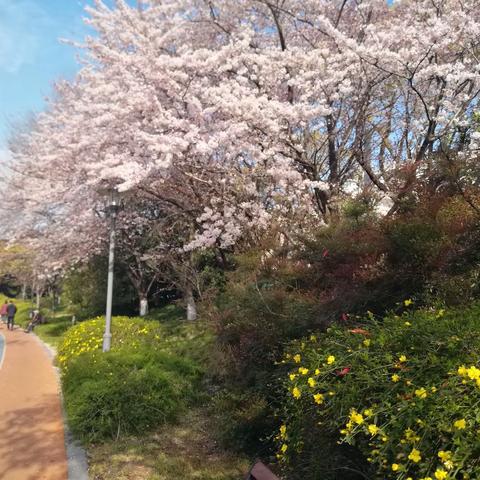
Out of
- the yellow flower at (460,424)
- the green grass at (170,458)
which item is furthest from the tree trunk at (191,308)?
the yellow flower at (460,424)

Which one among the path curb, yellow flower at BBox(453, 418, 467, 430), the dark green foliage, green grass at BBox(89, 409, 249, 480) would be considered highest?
yellow flower at BBox(453, 418, 467, 430)

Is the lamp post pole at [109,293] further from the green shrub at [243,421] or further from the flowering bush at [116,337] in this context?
the green shrub at [243,421]

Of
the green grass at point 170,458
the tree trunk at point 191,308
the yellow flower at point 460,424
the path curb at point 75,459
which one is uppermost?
the tree trunk at point 191,308

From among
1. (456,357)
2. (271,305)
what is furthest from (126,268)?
(456,357)

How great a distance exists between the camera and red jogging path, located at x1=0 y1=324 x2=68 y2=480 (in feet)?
18.5

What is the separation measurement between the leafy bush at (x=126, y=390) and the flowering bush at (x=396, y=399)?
3.37 m

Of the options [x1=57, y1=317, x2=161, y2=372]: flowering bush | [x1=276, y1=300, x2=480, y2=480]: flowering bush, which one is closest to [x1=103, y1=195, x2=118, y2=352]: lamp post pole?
[x1=57, y1=317, x2=161, y2=372]: flowering bush

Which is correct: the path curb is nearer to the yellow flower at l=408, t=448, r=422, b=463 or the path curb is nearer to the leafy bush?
the leafy bush

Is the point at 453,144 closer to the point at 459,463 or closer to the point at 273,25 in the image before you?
the point at 273,25

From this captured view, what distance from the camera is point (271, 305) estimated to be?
534cm

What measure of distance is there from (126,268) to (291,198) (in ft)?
38.8

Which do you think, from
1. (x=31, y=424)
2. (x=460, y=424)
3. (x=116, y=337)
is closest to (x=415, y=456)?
(x=460, y=424)

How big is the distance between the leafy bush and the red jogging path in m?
0.40

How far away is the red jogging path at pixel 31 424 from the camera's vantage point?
5.64 m
